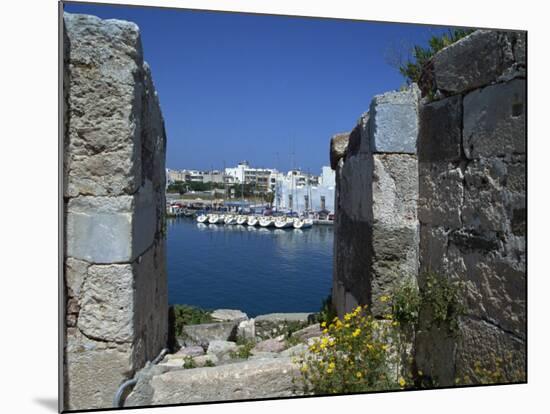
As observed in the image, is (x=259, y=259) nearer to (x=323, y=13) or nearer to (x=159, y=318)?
(x=159, y=318)

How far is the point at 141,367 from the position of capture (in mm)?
3420

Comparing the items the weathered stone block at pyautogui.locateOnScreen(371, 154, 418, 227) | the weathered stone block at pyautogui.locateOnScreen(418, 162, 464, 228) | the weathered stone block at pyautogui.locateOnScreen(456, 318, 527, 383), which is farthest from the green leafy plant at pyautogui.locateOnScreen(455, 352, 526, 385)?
the weathered stone block at pyautogui.locateOnScreen(371, 154, 418, 227)

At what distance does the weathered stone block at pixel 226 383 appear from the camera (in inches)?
128

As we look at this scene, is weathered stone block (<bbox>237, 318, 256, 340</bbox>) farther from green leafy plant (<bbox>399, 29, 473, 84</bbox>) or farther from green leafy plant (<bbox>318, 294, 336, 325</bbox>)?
green leafy plant (<bbox>399, 29, 473, 84</bbox>)

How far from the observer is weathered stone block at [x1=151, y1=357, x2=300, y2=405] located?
10.7 ft

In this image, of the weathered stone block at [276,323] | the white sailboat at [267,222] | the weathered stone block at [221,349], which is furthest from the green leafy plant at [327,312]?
the white sailboat at [267,222]

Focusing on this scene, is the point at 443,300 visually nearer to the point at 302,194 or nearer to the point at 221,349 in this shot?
the point at 221,349

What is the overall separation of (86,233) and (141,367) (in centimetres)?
101

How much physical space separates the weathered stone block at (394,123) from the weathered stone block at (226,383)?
173 centimetres

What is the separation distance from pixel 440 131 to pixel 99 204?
2.36 m

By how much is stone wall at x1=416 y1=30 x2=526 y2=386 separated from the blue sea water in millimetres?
3902

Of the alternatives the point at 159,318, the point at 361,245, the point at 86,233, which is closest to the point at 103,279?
the point at 86,233

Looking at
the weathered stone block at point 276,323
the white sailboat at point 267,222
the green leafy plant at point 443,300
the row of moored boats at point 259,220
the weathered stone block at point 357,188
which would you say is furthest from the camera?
the white sailboat at point 267,222

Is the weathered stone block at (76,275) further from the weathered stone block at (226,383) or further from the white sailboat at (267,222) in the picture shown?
the white sailboat at (267,222)
